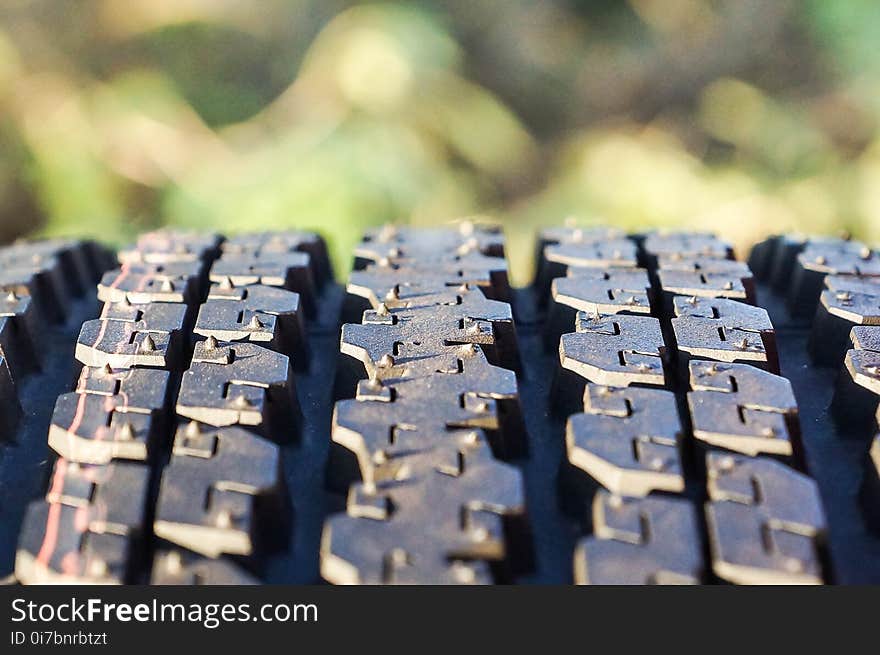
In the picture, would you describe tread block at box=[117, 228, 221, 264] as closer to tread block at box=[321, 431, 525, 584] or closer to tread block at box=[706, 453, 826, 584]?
tread block at box=[321, 431, 525, 584]

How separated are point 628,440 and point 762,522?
0.12 meters

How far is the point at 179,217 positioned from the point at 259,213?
0.31 m

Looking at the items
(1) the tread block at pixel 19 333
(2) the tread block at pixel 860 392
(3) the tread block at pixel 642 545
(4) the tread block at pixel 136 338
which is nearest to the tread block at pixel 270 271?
(4) the tread block at pixel 136 338

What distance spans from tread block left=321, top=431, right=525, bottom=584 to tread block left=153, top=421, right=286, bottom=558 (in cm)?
7

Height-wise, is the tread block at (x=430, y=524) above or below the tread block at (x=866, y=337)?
below

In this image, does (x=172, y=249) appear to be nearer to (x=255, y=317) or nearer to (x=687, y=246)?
(x=255, y=317)

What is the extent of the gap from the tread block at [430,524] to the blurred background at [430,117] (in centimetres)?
181

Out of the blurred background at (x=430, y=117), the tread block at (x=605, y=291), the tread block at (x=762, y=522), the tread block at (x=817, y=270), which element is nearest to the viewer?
the tread block at (x=762, y=522)

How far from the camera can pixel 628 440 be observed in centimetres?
66

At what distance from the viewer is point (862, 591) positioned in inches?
23.1

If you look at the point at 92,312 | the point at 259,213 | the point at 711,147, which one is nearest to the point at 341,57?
the point at 259,213

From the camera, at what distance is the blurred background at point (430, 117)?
8.13 feet

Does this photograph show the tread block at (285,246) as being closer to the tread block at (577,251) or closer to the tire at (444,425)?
the tire at (444,425)

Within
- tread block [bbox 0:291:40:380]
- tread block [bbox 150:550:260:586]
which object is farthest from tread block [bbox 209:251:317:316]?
tread block [bbox 150:550:260:586]
